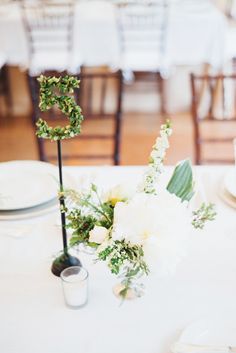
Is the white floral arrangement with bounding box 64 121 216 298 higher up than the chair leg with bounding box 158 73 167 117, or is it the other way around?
the white floral arrangement with bounding box 64 121 216 298

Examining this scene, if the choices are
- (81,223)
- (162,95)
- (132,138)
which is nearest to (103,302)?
(81,223)

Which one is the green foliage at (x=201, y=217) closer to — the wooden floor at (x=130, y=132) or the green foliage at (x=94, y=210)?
the green foliage at (x=94, y=210)

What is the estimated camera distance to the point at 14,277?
1.05m

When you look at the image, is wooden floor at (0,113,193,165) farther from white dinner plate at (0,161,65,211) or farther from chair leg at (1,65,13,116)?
white dinner plate at (0,161,65,211)

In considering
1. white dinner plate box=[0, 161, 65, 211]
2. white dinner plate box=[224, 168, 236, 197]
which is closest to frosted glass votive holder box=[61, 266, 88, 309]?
white dinner plate box=[0, 161, 65, 211]

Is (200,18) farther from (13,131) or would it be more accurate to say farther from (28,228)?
(28,228)

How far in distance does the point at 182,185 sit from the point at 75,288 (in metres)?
0.31

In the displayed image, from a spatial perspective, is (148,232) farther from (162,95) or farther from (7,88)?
(7,88)

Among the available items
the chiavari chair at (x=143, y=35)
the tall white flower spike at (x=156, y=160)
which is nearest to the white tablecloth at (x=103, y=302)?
the tall white flower spike at (x=156, y=160)

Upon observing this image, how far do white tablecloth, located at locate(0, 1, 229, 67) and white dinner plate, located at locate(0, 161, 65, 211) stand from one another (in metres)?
2.17

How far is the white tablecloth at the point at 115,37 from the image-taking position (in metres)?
3.39

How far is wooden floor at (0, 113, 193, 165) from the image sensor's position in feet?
10.8

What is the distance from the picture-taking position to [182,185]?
0.98m

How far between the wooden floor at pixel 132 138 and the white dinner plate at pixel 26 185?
163 centimetres
